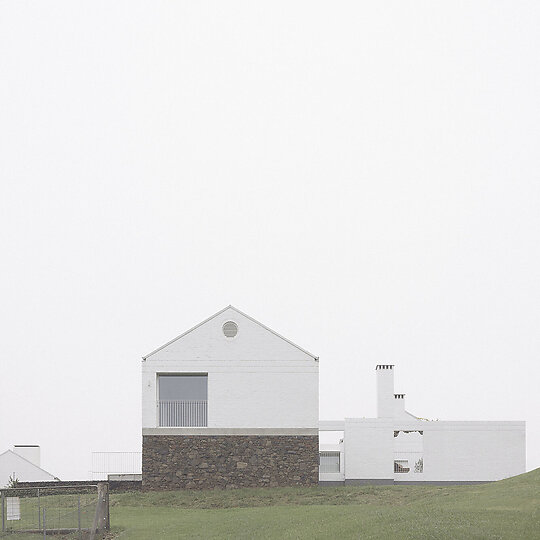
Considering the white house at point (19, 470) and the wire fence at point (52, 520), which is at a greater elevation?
the wire fence at point (52, 520)

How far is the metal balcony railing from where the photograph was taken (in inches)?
1791

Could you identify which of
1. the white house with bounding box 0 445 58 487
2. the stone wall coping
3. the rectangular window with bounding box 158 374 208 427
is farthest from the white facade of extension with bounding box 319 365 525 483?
the white house with bounding box 0 445 58 487

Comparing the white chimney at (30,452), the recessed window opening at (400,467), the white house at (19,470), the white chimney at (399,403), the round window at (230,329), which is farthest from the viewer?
the white chimney at (30,452)

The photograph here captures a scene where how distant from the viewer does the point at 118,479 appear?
48344 millimetres

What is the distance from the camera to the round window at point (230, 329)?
4569cm

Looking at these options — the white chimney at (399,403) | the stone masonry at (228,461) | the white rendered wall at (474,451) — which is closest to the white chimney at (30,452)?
the stone masonry at (228,461)

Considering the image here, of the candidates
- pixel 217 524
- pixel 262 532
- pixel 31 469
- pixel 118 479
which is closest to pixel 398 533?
pixel 262 532

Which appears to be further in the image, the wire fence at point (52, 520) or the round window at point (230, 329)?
the round window at point (230, 329)

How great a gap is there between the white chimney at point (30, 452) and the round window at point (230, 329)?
21.5 m

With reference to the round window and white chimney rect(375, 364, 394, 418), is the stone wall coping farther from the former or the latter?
the round window

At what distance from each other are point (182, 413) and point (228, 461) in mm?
3328

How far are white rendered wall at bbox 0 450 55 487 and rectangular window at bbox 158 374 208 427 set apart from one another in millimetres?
15850

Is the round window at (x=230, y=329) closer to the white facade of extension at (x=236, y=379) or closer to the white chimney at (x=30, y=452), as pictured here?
the white facade of extension at (x=236, y=379)

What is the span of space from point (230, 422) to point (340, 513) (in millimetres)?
15144
